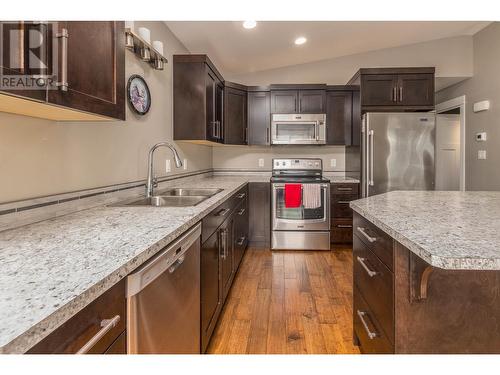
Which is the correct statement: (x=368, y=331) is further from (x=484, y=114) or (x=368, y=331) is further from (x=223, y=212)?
(x=484, y=114)

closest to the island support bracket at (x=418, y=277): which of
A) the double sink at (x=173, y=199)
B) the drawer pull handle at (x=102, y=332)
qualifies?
the drawer pull handle at (x=102, y=332)

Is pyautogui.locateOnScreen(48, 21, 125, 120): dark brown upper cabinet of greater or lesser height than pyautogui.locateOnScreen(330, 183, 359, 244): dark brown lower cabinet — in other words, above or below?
above

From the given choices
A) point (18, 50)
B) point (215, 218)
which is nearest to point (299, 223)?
point (215, 218)

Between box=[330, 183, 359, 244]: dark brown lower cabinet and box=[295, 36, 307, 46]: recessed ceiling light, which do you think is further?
box=[330, 183, 359, 244]: dark brown lower cabinet

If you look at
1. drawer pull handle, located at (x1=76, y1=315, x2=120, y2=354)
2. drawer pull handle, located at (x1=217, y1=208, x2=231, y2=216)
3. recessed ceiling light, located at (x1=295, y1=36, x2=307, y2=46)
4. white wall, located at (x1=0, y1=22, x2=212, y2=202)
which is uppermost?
recessed ceiling light, located at (x1=295, y1=36, x2=307, y2=46)

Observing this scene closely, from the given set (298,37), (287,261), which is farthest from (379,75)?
(287,261)

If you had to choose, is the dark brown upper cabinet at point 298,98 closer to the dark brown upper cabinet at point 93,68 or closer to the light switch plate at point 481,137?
the light switch plate at point 481,137

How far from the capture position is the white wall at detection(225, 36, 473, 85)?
4.12 metres

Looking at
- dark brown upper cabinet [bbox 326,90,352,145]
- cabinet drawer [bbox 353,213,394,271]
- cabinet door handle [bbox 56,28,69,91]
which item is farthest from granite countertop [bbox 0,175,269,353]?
dark brown upper cabinet [bbox 326,90,352,145]

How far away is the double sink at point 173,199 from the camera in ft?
6.47

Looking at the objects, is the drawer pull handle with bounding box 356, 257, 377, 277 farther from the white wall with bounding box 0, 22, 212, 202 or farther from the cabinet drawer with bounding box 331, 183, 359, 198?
the cabinet drawer with bounding box 331, 183, 359, 198

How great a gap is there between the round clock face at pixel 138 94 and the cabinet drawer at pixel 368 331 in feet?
6.13

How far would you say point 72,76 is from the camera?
3.23 feet

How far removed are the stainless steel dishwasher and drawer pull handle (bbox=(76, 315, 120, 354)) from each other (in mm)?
81
